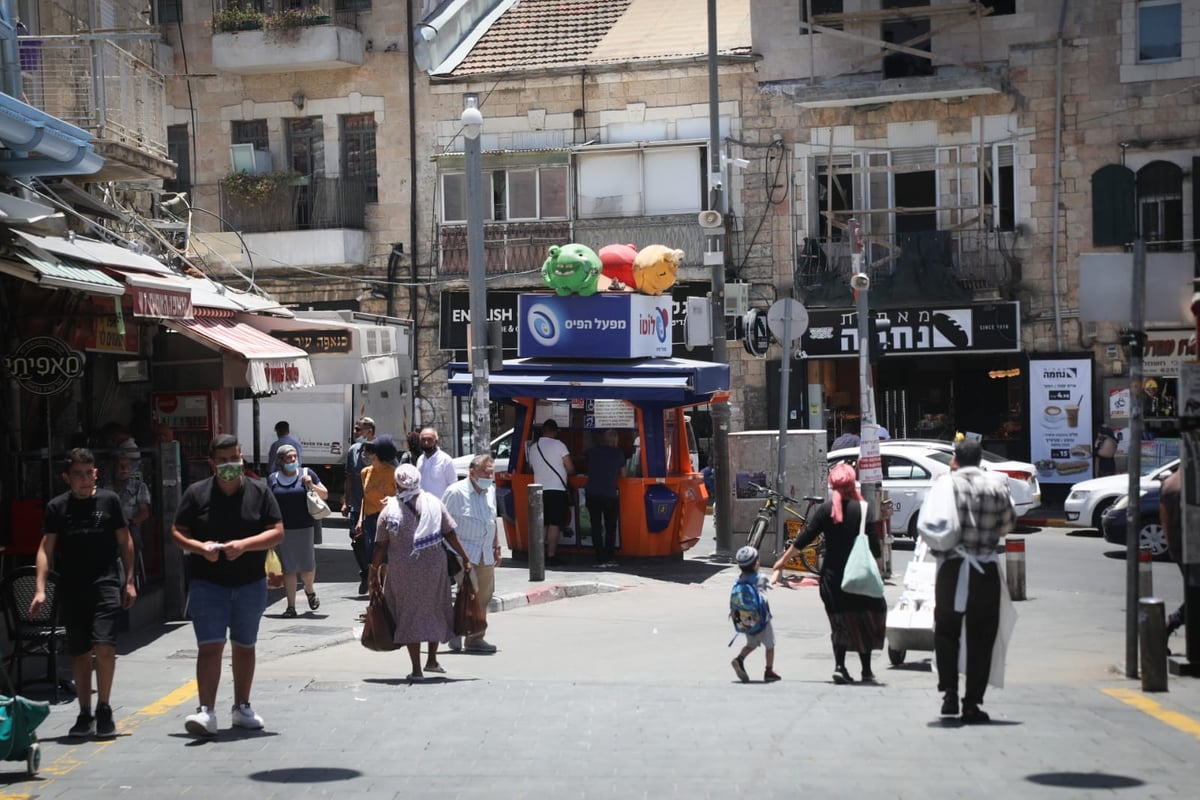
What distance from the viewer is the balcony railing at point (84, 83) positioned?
15281mm

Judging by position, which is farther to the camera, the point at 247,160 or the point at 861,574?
the point at 247,160

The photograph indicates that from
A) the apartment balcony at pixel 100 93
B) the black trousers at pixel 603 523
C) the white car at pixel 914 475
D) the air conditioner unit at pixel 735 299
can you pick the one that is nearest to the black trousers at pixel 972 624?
the black trousers at pixel 603 523

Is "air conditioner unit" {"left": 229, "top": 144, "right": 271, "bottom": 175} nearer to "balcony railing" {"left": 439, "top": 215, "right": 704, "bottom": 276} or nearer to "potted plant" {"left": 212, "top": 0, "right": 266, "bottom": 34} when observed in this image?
"potted plant" {"left": 212, "top": 0, "right": 266, "bottom": 34}

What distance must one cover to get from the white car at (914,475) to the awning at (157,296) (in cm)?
1100

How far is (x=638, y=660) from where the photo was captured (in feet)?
41.2

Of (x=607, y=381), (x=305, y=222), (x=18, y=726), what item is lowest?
(x=18, y=726)

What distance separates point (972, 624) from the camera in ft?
30.6

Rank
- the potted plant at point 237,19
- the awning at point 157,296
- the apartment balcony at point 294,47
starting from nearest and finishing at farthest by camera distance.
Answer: the awning at point 157,296, the apartment balcony at point 294,47, the potted plant at point 237,19

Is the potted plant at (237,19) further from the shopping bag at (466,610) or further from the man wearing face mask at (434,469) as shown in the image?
the shopping bag at (466,610)

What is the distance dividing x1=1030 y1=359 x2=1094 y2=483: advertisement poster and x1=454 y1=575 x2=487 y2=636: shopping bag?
64.3 ft

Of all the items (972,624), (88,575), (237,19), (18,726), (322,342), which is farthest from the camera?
(237,19)

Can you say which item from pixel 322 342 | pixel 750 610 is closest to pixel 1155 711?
pixel 750 610

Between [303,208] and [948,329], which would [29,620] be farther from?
[303,208]

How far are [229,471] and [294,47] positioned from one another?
83.5 ft
